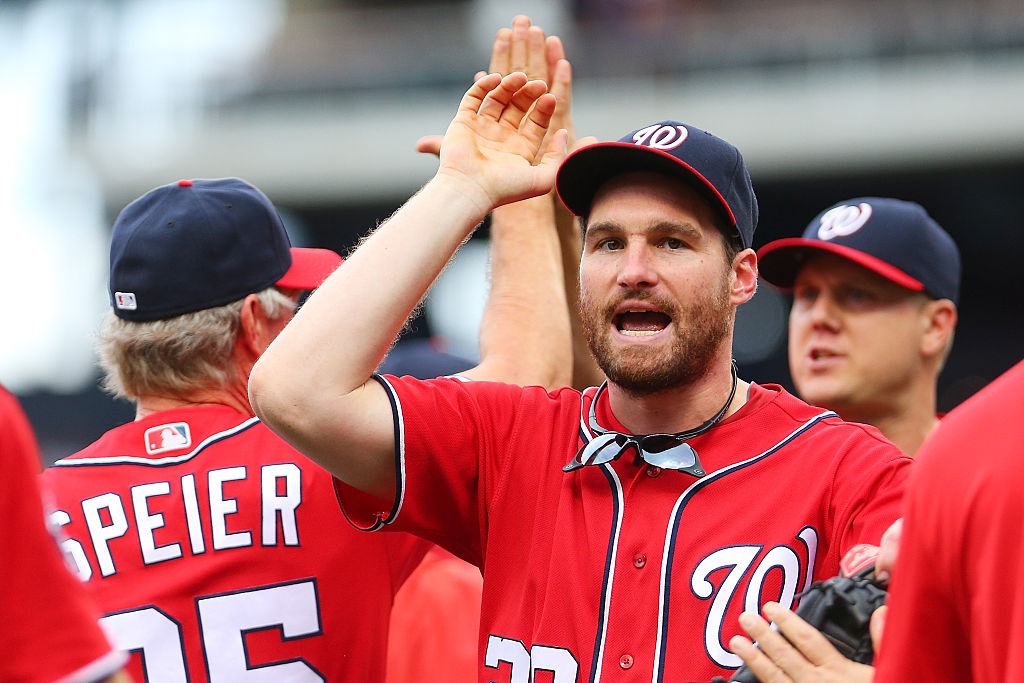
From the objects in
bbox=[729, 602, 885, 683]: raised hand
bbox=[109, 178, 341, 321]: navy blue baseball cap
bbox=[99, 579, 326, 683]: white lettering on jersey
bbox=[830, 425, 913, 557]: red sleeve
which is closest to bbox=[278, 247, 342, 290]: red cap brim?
bbox=[109, 178, 341, 321]: navy blue baseball cap

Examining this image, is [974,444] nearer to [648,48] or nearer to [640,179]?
[640,179]

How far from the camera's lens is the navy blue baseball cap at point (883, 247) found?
332cm

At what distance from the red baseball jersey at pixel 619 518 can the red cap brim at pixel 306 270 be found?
548 millimetres

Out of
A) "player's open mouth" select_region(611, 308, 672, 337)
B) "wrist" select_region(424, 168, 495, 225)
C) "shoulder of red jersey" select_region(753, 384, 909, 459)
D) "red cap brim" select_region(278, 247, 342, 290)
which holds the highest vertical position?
"wrist" select_region(424, 168, 495, 225)

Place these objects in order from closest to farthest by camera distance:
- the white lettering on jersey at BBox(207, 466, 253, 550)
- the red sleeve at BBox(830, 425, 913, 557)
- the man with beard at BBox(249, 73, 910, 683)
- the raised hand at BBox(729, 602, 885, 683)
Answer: the raised hand at BBox(729, 602, 885, 683) → the red sleeve at BBox(830, 425, 913, 557) → the man with beard at BBox(249, 73, 910, 683) → the white lettering on jersey at BBox(207, 466, 253, 550)

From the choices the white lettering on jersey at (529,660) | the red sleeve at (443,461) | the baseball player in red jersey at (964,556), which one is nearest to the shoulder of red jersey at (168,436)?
the red sleeve at (443,461)

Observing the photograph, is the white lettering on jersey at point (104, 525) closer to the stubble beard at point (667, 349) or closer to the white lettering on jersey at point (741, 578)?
the stubble beard at point (667, 349)

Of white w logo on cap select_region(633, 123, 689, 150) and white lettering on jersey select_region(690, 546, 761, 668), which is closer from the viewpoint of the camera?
white lettering on jersey select_region(690, 546, 761, 668)

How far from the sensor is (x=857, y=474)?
2045mm

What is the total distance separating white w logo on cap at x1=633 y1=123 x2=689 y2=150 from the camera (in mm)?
2301

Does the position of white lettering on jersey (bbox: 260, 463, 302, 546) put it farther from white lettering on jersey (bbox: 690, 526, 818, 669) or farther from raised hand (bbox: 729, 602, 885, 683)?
raised hand (bbox: 729, 602, 885, 683)

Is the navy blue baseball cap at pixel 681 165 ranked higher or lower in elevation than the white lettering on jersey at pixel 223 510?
higher

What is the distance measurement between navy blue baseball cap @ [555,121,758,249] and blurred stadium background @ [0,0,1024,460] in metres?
12.5

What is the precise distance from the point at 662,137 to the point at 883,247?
125cm
